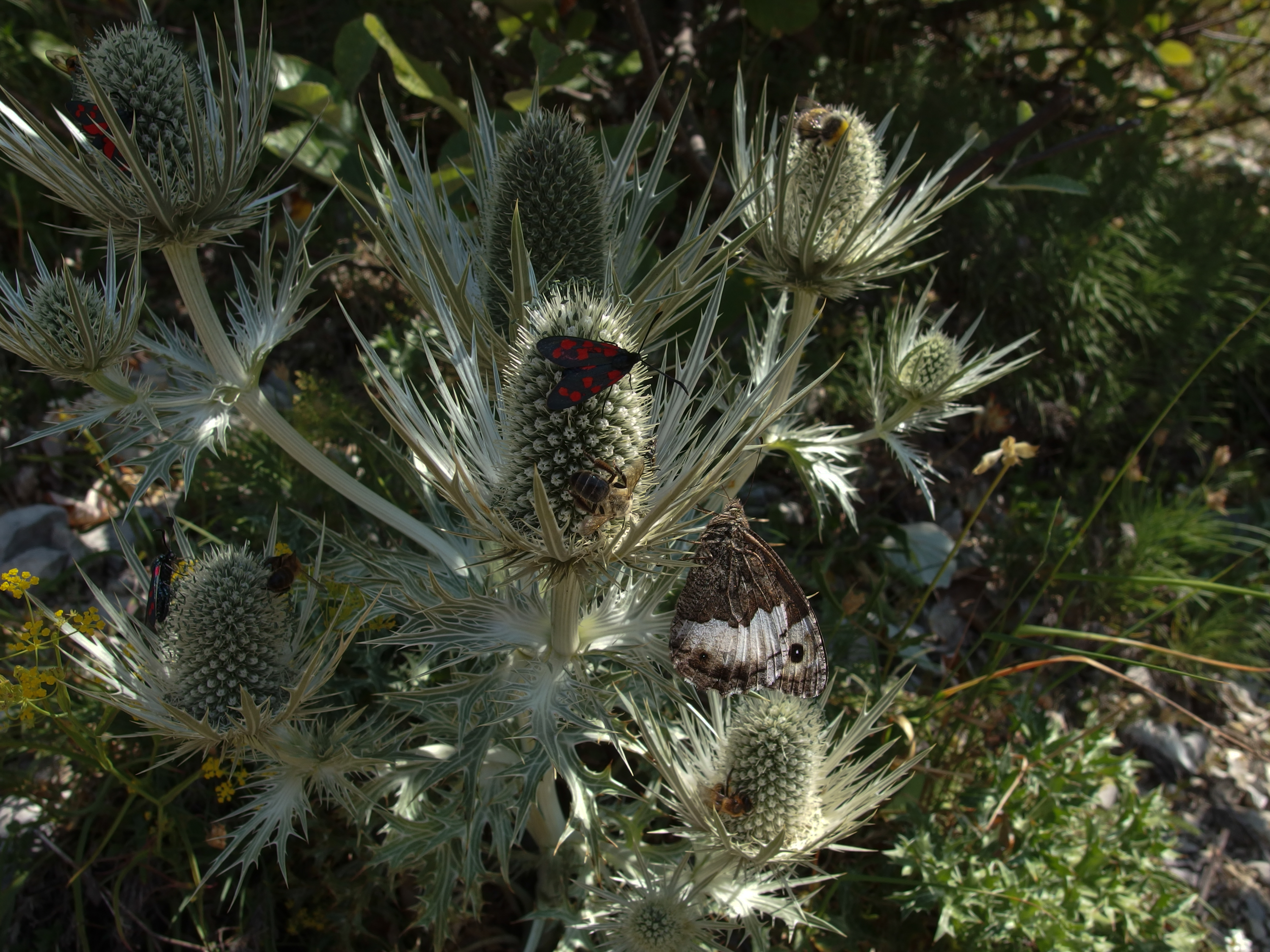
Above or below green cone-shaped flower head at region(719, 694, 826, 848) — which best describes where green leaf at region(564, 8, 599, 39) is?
above

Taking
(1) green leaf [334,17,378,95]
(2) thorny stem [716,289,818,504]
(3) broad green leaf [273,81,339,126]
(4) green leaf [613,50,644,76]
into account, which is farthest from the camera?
(4) green leaf [613,50,644,76]

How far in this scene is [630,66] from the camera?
295 centimetres

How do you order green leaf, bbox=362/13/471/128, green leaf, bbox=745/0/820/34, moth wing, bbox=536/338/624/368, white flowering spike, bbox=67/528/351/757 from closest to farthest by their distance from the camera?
moth wing, bbox=536/338/624/368, white flowering spike, bbox=67/528/351/757, green leaf, bbox=362/13/471/128, green leaf, bbox=745/0/820/34

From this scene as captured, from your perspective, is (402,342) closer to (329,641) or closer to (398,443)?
(398,443)

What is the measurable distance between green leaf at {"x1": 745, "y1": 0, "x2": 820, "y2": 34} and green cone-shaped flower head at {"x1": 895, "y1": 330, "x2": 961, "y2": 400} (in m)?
1.52

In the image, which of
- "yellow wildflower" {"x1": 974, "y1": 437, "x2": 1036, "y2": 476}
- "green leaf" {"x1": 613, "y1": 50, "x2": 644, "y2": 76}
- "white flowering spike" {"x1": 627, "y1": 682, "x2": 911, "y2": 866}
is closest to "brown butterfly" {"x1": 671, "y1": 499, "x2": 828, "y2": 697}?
"white flowering spike" {"x1": 627, "y1": 682, "x2": 911, "y2": 866}

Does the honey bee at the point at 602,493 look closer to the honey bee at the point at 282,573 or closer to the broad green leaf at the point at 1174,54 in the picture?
the honey bee at the point at 282,573

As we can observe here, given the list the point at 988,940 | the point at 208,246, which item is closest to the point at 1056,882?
the point at 988,940

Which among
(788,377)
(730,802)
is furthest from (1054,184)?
(730,802)

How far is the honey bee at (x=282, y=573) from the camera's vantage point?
1.61 metres

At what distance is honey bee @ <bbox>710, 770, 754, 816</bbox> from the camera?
5.38 ft

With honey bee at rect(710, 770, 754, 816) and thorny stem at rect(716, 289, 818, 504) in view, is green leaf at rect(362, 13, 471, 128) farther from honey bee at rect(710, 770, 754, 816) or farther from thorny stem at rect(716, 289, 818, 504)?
→ honey bee at rect(710, 770, 754, 816)

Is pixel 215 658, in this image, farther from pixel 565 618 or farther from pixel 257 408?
pixel 565 618

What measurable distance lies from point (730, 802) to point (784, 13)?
260cm
